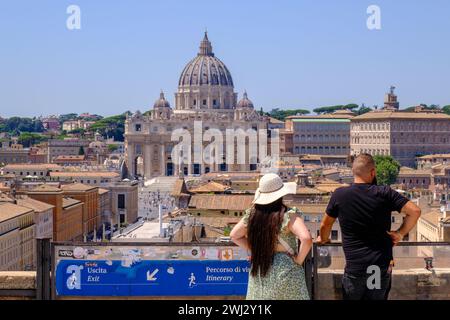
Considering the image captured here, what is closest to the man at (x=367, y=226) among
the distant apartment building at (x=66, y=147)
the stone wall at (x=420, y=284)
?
the stone wall at (x=420, y=284)

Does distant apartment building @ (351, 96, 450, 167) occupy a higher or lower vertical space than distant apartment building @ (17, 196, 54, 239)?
higher

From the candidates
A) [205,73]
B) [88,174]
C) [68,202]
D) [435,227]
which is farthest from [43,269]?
[205,73]

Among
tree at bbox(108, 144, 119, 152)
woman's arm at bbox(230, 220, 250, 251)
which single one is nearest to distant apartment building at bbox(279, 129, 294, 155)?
tree at bbox(108, 144, 119, 152)

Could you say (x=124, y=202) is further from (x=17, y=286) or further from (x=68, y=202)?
(x=17, y=286)

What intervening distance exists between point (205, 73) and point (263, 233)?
104006 mm

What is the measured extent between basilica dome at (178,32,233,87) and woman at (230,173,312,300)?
10305 cm

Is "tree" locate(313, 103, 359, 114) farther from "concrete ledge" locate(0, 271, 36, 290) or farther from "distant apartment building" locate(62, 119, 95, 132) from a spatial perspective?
"concrete ledge" locate(0, 271, 36, 290)

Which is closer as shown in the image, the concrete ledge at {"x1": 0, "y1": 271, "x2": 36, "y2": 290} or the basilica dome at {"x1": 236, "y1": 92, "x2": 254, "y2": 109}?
the concrete ledge at {"x1": 0, "y1": 271, "x2": 36, "y2": 290}

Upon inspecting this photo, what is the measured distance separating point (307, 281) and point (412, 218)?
2.49ft

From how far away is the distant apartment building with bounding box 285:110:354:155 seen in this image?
97.7 meters

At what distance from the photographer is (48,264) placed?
224 inches

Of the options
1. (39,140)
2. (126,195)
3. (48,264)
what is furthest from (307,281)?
(39,140)

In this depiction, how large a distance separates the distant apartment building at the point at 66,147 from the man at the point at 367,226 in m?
97.1

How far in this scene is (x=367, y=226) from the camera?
5.01m
